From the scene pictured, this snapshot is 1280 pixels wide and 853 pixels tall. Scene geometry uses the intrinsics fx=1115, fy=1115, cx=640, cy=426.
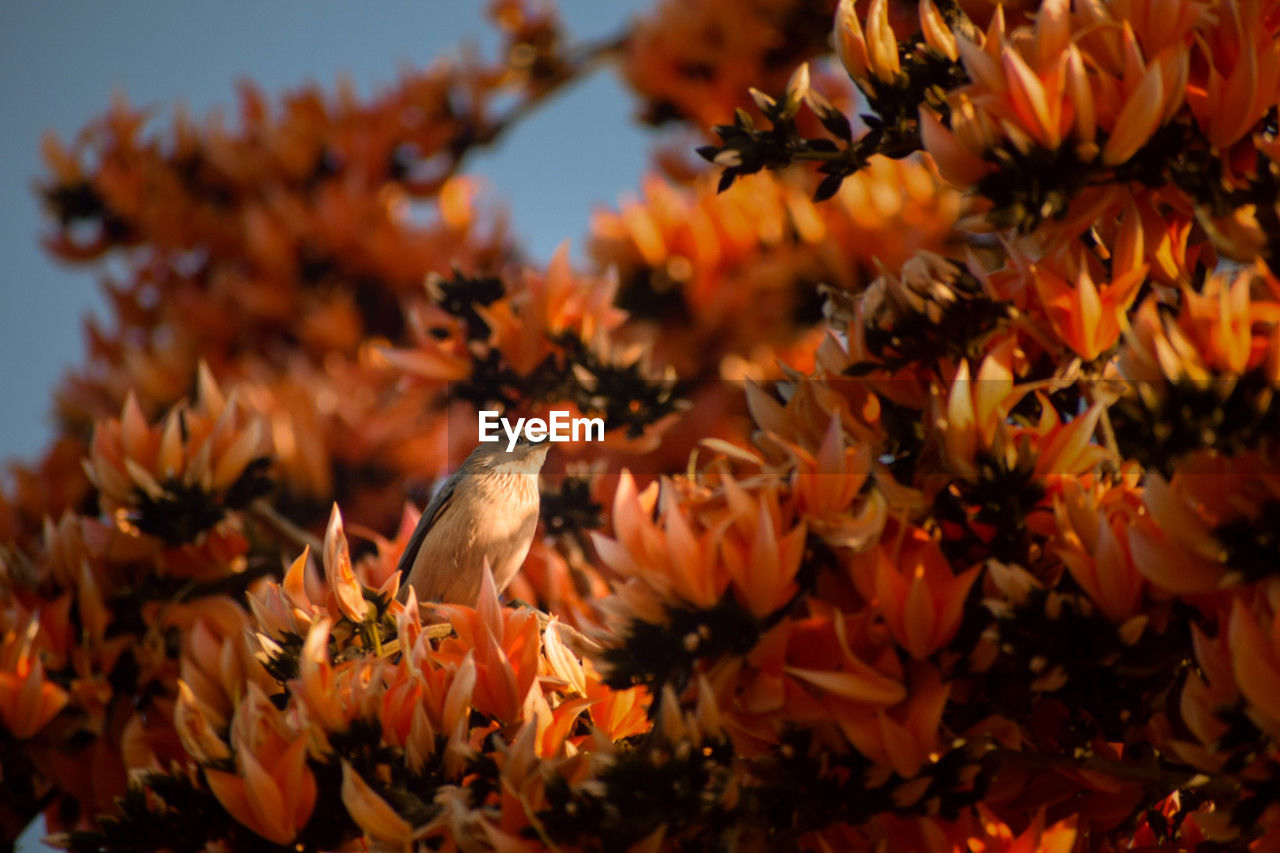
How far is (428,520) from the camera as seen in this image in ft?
8.95

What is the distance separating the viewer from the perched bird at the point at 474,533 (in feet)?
8.25

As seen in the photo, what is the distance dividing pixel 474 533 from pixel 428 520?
198mm

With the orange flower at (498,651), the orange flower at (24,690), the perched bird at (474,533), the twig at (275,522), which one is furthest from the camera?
the perched bird at (474,533)

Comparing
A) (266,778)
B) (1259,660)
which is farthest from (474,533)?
(1259,660)

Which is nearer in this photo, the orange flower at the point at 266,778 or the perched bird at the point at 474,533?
the orange flower at the point at 266,778

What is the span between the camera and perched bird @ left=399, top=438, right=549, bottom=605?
2516 mm

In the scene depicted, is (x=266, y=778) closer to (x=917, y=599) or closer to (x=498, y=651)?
(x=498, y=651)

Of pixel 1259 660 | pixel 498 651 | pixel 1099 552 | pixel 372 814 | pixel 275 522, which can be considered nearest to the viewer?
pixel 1259 660

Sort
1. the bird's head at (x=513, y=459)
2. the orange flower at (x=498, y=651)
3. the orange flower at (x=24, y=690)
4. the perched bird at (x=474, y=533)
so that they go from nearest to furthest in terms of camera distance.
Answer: the orange flower at (x=498, y=651), the orange flower at (x=24, y=690), the perched bird at (x=474, y=533), the bird's head at (x=513, y=459)

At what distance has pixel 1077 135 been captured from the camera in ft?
4.24

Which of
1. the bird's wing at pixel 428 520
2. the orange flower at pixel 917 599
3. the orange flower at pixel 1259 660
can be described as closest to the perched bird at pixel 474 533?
the bird's wing at pixel 428 520

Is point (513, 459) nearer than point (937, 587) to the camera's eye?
No

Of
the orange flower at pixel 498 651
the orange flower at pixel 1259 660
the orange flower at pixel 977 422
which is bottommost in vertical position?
the orange flower at pixel 1259 660

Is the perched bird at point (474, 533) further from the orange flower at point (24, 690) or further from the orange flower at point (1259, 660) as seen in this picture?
the orange flower at point (1259, 660)
